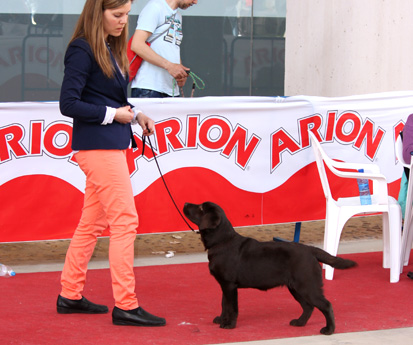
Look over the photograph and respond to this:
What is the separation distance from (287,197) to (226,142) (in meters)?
0.79

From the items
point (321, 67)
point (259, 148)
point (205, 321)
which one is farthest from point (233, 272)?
point (321, 67)

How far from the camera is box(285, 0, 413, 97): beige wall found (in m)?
8.60

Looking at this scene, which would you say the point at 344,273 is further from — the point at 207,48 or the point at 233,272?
the point at 207,48

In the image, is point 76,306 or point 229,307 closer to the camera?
point 229,307

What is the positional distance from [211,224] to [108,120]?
2.80ft

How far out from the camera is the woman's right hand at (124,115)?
4.20m

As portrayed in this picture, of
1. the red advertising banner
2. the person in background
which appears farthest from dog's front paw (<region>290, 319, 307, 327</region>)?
the person in background

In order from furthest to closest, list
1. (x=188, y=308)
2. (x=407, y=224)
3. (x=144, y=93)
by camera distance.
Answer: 1. (x=144, y=93)
2. (x=407, y=224)
3. (x=188, y=308)

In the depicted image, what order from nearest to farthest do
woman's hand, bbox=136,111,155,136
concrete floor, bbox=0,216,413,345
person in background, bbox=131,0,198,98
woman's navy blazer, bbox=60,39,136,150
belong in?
woman's navy blazer, bbox=60,39,136,150 → woman's hand, bbox=136,111,155,136 → concrete floor, bbox=0,216,413,345 → person in background, bbox=131,0,198,98

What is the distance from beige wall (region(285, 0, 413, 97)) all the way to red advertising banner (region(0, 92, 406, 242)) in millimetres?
1912

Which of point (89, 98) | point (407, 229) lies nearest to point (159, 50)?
point (89, 98)

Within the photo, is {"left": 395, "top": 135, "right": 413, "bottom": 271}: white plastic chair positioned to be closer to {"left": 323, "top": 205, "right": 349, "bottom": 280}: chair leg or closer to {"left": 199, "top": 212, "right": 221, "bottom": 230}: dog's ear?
{"left": 323, "top": 205, "right": 349, "bottom": 280}: chair leg

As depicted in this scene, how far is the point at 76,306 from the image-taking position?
180 inches

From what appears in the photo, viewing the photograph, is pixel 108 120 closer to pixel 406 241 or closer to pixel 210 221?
pixel 210 221
